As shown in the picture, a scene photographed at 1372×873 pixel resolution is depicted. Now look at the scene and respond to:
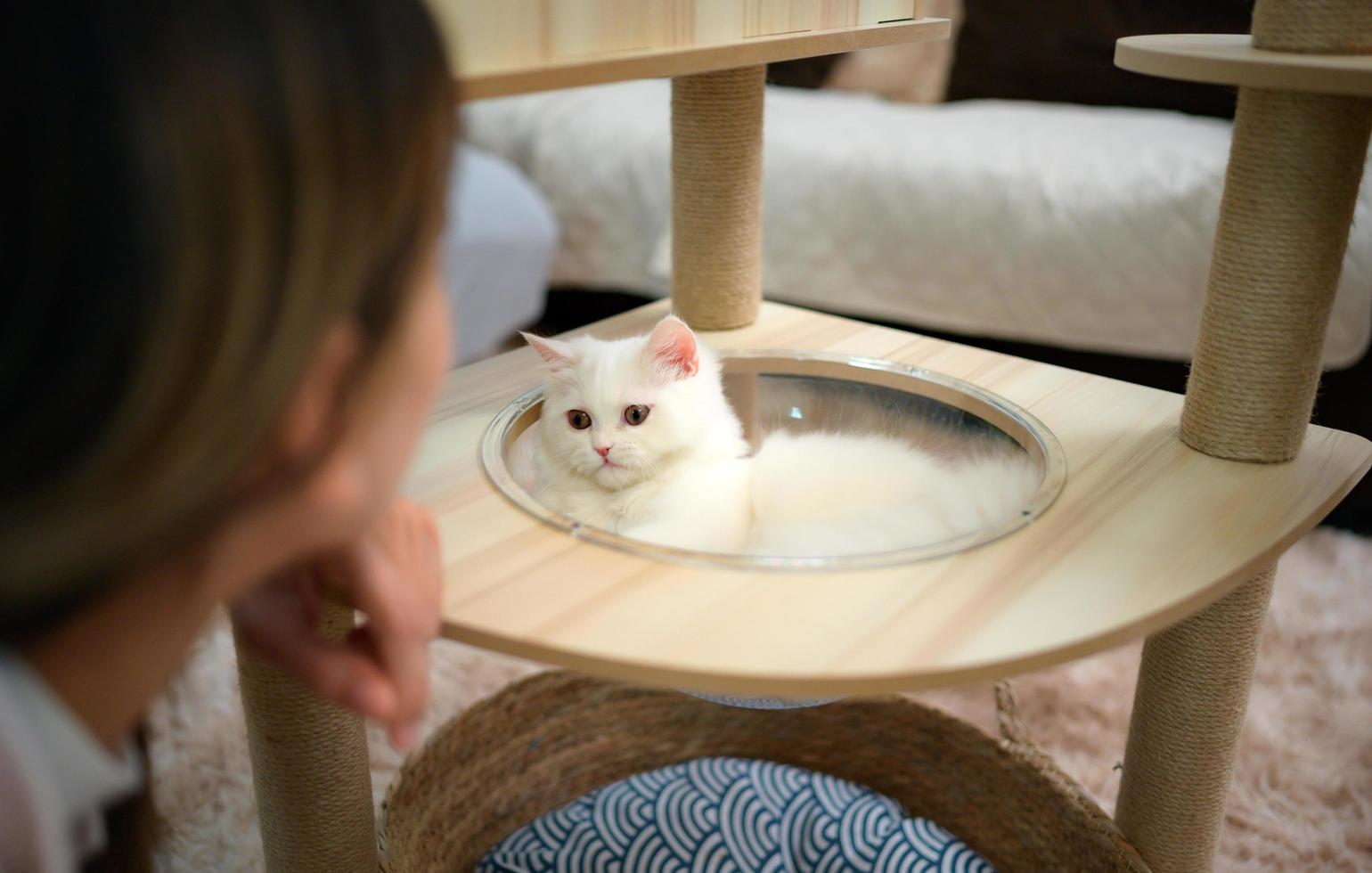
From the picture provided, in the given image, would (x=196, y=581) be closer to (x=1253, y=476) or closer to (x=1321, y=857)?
(x=1253, y=476)

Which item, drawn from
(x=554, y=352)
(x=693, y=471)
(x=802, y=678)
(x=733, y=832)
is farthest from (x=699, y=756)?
(x=802, y=678)

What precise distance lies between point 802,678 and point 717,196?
0.71m

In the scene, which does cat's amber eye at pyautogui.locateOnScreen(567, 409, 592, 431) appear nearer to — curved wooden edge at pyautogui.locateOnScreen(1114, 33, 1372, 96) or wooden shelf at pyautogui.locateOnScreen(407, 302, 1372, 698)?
wooden shelf at pyautogui.locateOnScreen(407, 302, 1372, 698)

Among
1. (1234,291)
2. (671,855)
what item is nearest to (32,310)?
(1234,291)

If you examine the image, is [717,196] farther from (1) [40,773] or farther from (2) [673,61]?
(1) [40,773]

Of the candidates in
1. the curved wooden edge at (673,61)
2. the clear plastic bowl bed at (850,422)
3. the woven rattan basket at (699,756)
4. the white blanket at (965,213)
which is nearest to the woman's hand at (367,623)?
the clear plastic bowl bed at (850,422)

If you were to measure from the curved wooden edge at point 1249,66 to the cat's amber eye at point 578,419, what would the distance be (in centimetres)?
54

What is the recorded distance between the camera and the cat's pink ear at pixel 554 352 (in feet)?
3.28

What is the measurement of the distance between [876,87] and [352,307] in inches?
88.8

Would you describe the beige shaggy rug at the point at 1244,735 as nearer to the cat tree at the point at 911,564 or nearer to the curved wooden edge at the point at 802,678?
the cat tree at the point at 911,564

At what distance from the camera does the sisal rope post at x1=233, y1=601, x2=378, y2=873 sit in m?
0.91

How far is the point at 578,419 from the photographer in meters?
1.00

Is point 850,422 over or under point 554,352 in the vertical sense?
under

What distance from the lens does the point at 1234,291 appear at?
850 mm
